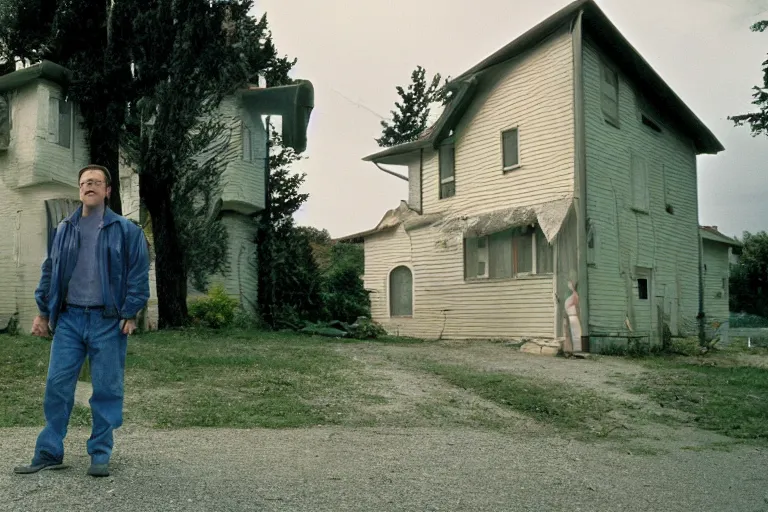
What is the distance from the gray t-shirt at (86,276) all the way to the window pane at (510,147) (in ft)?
55.9

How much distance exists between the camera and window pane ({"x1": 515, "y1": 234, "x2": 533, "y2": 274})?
2064cm

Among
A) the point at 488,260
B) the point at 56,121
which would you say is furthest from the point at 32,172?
the point at 488,260

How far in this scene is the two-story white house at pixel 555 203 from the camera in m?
19.6

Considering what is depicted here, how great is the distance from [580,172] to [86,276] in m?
15.7

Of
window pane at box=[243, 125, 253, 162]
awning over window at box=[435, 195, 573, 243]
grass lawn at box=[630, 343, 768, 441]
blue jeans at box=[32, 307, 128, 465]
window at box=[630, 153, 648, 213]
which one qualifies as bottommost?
grass lawn at box=[630, 343, 768, 441]

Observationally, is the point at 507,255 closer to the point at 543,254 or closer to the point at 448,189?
the point at 543,254

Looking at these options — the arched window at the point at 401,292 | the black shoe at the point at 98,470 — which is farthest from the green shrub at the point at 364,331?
the black shoe at the point at 98,470

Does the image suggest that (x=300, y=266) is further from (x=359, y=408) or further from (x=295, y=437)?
(x=295, y=437)

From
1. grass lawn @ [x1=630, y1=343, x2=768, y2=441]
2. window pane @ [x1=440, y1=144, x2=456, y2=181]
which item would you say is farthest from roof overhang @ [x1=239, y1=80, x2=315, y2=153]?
grass lawn @ [x1=630, y1=343, x2=768, y2=441]

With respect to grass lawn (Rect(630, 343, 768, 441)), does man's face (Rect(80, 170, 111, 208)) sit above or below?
above

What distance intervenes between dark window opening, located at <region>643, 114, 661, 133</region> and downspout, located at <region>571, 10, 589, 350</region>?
4206 mm

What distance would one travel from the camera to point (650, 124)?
2339cm

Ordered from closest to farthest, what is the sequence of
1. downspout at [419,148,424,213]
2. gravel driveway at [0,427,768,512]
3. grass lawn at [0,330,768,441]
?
gravel driveway at [0,427,768,512] < grass lawn at [0,330,768,441] < downspout at [419,148,424,213]

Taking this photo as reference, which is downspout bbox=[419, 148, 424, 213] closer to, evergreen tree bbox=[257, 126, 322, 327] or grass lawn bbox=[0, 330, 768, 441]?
evergreen tree bbox=[257, 126, 322, 327]
